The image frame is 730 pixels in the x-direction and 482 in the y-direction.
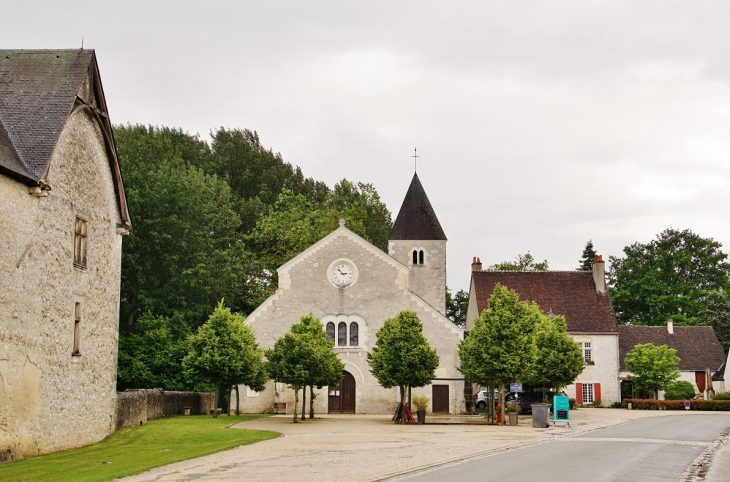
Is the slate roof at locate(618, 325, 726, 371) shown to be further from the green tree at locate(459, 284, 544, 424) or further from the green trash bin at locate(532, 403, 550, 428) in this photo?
the green trash bin at locate(532, 403, 550, 428)

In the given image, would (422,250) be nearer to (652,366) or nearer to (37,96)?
(652,366)

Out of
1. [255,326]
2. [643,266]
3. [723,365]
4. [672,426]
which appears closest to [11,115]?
[255,326]

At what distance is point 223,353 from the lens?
34.2 metres

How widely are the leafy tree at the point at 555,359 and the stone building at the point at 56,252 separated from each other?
22.3 metres

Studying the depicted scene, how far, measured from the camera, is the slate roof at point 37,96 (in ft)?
68.8

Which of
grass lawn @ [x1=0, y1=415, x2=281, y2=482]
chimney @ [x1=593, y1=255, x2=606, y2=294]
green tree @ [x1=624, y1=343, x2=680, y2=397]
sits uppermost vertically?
chimney @ [x1=593, y1=255, x2=606, y2=294]

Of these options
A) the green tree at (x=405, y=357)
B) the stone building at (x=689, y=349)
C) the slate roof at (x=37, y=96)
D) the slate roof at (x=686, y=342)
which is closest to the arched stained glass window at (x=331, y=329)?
the green tree at (x=405, y=357)

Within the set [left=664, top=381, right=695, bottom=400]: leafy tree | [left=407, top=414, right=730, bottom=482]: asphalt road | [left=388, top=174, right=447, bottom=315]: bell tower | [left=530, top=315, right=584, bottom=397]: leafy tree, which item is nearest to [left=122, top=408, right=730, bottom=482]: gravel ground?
[left=407, top=414, right=730, bottom=482]: asphalt road

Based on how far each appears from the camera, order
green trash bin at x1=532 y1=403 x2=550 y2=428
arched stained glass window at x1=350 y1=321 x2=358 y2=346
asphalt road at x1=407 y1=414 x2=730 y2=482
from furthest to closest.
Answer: arched stained glass window at x1=350 y1=321 x2=358 y2=346 → green trash bin at x1=532 y1=403 x2=550 y2=428 → asphalt road at x1=407 y1=414 x2=730 y2=482

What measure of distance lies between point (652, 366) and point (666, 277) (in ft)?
83.5

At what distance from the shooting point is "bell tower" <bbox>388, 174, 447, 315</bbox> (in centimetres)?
5312

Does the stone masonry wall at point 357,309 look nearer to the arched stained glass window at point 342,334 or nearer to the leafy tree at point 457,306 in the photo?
the arched stained glass window at point 342,334

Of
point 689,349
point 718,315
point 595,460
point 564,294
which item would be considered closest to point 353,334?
point 564,294

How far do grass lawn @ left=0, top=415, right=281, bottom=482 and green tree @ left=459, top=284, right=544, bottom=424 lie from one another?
10841 millimetres
